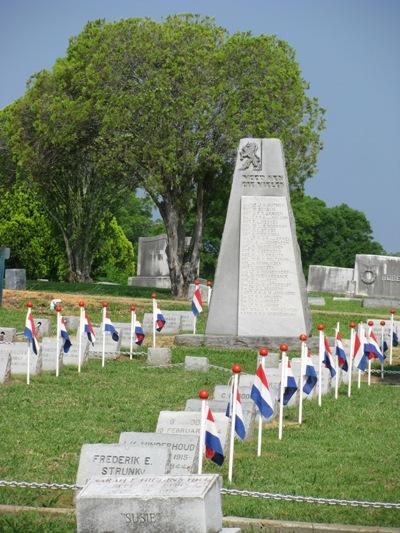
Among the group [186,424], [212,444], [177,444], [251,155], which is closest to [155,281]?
[251,155]

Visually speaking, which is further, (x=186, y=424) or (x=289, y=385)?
(x=289, y=385)

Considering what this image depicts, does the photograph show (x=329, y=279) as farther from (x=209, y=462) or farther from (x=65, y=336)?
(x=209, y=462)

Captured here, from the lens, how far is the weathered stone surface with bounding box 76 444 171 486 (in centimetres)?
1229

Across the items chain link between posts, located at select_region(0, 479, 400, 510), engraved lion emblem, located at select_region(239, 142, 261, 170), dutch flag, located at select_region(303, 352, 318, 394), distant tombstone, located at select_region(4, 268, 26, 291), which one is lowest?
chain link between posts, located at select_region(0, 479, 400, 510)

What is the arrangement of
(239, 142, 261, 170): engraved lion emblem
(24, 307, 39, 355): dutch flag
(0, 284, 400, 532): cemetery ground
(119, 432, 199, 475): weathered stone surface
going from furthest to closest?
(239, 142, 261, 170): engraved lion emblem < (24, 307, 39, 355): dutch flag < (119, 432, 199, 475): weathered stone surface < (0, 284, 400, 532): cemetery ground

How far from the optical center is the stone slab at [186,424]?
1500 cm

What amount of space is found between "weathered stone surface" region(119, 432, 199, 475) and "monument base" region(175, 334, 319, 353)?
608 inches

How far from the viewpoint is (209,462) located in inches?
594

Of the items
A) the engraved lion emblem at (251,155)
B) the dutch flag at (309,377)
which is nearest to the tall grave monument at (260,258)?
the engraved lion emblem at (251,155)

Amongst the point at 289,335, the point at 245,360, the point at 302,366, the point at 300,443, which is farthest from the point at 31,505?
the point at 289,335

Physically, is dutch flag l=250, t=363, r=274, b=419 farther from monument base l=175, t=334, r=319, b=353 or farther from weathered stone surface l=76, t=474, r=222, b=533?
monument base l=175, t=334, r=319, b=353

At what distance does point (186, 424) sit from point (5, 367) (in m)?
7.29

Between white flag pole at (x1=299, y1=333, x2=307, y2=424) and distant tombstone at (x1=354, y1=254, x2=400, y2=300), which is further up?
distant tombstone at (x1=354, y1=254, x2=400, y2=300)

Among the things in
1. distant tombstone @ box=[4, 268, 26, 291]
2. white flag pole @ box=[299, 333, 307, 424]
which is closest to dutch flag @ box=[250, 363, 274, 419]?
white flag pole @ box=[299, 333, 307, 424]
